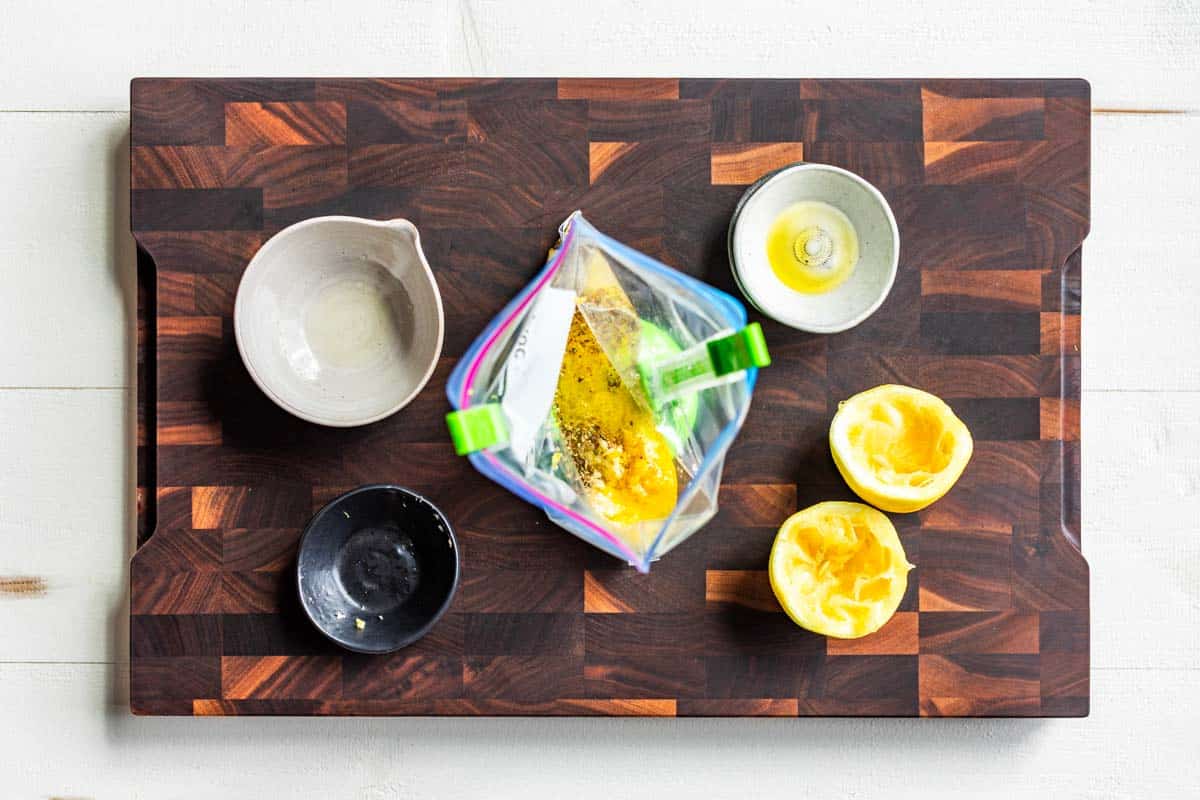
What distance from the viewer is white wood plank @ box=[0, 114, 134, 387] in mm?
1076

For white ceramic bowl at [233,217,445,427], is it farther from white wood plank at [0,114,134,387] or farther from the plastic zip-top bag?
white wood plank at [0,114,134,387]

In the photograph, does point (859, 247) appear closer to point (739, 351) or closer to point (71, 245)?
point (739, 351)

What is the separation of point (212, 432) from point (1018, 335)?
848 mm

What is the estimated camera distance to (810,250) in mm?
968

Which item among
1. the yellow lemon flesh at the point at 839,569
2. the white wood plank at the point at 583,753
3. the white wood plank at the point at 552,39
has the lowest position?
the white wood plank at the point at 583,753

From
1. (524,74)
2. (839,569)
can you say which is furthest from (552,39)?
(839,569)

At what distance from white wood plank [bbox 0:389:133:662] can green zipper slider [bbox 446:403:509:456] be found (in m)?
0.50

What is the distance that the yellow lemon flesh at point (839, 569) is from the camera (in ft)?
3.09

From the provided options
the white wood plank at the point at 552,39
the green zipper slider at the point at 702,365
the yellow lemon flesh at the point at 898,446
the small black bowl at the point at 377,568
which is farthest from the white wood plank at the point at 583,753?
the white wood plank at the point at 552,39

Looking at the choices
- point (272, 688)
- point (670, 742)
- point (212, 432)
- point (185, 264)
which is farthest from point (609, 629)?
point (185, 264)

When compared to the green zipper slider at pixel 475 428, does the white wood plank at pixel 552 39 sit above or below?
above

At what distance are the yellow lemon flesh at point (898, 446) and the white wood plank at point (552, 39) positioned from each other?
396 mm

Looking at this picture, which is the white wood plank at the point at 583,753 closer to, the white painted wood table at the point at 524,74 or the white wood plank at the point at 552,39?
the white painted wood table at the point at 524,74

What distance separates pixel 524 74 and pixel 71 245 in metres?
0.54
